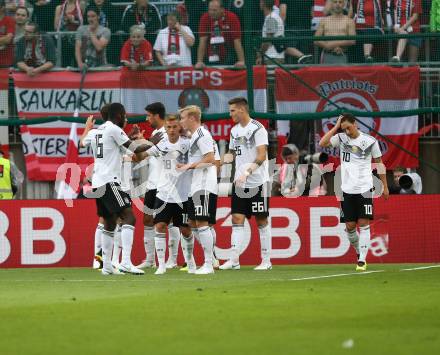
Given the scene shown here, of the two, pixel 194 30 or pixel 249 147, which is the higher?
pixel 194 30

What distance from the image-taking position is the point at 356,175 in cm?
1761

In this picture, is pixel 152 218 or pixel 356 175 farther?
pixel 152 218

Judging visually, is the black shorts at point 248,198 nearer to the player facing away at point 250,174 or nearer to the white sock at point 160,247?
the player facing away at point 250,174

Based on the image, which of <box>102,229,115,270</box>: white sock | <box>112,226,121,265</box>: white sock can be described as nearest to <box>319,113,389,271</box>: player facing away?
<box>112,226,121,265</box>: white sock

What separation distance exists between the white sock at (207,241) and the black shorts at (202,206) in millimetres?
156

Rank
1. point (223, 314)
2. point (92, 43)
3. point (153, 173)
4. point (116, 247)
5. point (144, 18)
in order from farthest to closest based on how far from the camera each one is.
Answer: point (144, 18), point (92, 43), point (153, 173), point (116, 247), point (223, 314)

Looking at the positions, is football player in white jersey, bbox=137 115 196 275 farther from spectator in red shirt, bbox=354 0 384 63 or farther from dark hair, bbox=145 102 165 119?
spectator in red shirt, bbox=354 0 384 63

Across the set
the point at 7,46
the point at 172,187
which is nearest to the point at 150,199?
the point at 172,187

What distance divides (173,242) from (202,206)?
218 centimetres

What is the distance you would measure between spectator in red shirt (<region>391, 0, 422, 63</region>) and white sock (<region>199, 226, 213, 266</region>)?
617 centimetres

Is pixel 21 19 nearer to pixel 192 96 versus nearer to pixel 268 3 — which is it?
pixel 192 96

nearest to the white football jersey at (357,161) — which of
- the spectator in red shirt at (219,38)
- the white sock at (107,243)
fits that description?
the white sock at (107,243)

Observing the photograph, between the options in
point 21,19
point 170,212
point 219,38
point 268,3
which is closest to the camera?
point 170,212

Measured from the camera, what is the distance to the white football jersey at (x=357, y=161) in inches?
693
